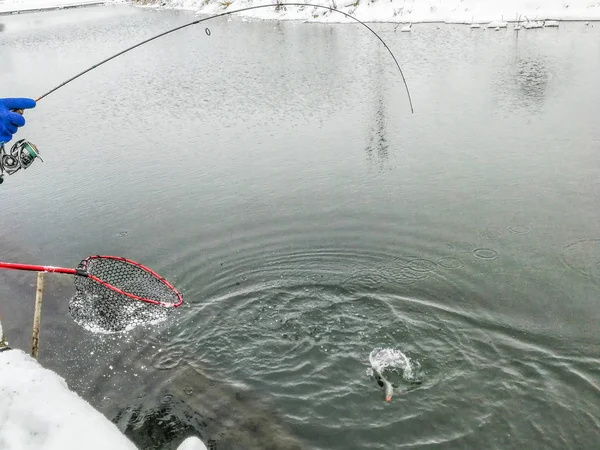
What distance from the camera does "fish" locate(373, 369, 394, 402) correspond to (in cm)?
600

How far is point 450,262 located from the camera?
8.45 meters

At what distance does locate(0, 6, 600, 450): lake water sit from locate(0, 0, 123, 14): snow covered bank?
57.0m

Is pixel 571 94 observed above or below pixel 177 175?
above

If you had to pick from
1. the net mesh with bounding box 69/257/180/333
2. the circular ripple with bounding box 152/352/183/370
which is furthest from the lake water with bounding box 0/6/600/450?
the net mesh with bounding box 69/257/180/333

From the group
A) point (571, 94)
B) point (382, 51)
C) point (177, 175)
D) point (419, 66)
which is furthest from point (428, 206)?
point (382, 51)

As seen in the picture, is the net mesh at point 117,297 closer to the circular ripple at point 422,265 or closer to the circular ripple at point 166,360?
the circular ripple at point 166,360

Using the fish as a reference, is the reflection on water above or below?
above

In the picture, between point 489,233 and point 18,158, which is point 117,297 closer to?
point 18,158

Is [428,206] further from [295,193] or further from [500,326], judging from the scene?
[500,326]

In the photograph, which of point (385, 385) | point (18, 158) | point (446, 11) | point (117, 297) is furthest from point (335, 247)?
point (446, 11)

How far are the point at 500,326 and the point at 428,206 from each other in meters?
3.71

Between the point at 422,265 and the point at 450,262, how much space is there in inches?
17.8

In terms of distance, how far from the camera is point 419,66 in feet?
66.8

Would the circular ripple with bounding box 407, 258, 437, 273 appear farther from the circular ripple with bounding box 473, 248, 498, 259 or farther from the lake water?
the circular ripple with bounding box 473, 248, 498, 259
